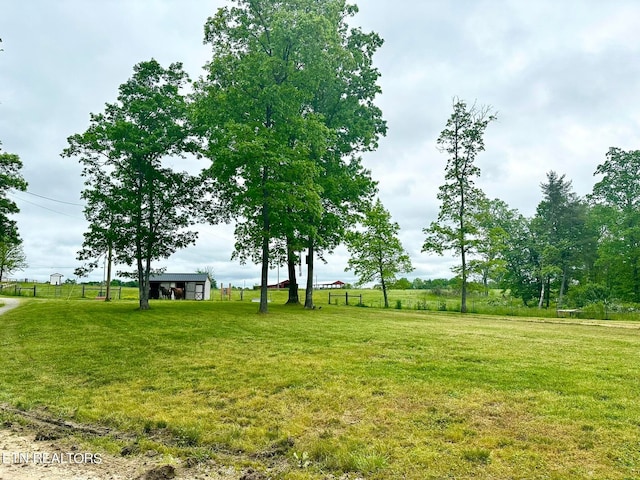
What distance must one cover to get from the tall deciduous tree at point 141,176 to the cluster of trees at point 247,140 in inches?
2.2

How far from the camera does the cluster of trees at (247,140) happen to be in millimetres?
17578

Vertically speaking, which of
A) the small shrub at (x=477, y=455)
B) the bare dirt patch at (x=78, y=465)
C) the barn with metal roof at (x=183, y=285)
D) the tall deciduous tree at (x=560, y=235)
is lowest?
the bare dirt patch at (x=78, y=465)

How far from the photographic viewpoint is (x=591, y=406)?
525cm

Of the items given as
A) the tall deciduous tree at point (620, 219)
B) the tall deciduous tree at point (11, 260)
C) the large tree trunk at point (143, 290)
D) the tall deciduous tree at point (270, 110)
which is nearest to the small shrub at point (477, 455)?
the tall deciduous tree at point (270, 110)

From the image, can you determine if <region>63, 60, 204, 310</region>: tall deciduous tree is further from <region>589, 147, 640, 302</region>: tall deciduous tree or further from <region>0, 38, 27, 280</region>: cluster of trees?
<region>589, 147, 640, 302</region>: tall deciduous tree

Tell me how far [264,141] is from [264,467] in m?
13.9

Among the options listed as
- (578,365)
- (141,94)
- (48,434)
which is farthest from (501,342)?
(141,94)

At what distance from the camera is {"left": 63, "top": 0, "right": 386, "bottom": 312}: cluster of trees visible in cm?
1758

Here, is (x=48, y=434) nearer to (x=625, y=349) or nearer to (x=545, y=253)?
(x=625, y=349)

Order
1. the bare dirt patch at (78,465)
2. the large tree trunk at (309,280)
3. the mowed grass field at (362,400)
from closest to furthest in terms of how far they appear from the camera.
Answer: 1. the bare dirt patch at (78,465)
2. the mowed grass field at (362,400)
3. the large tree trunk at (309,280)

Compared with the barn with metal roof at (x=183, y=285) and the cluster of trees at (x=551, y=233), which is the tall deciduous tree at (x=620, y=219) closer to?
the cluster of trees at (x=551, y=233)

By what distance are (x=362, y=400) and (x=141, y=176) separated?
738 inches

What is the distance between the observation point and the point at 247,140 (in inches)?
655

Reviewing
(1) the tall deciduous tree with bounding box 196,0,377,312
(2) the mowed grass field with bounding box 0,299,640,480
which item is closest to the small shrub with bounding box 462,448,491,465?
(2) the mowed grass field with bounding box 0,299,640,480
